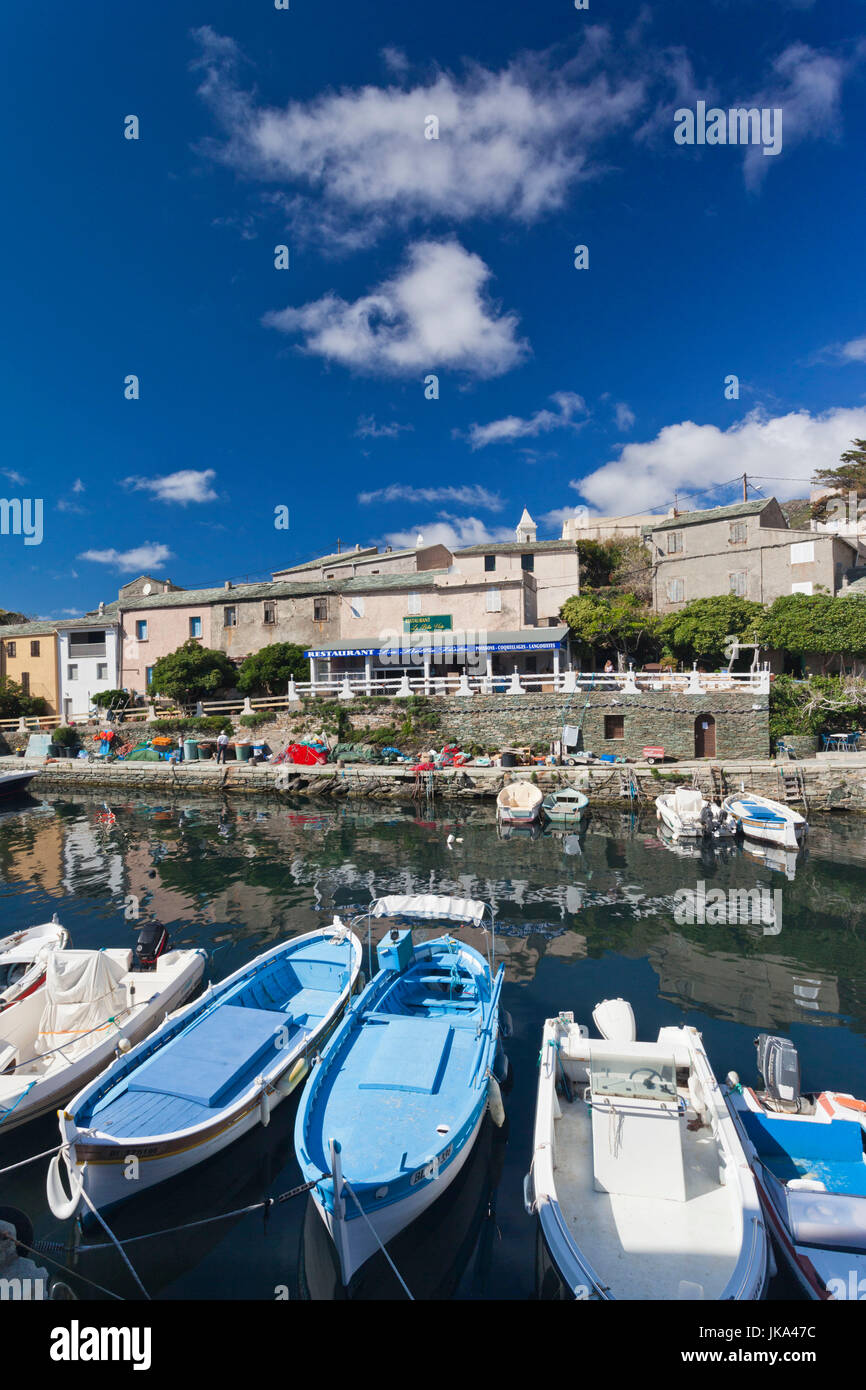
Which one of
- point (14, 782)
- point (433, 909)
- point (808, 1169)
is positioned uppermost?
point (433, 909)

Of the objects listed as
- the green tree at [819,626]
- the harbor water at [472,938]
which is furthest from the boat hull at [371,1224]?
the green tree at [819,626]

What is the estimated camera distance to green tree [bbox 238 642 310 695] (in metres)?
40.1

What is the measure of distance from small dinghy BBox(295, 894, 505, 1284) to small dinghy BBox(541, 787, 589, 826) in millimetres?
Result: 14885

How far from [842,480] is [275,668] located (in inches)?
1794

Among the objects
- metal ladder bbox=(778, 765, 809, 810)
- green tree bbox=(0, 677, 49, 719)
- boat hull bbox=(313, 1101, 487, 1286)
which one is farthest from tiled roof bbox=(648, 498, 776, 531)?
green tree bbox=(0, 677, 49, 719)

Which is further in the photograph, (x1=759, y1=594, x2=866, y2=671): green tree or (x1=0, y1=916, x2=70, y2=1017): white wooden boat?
(x1=759, y1=594, x2=866, y2=671): green tree

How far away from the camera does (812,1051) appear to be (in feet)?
31.3

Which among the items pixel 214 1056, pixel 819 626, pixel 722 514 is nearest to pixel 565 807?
pixel 819 626

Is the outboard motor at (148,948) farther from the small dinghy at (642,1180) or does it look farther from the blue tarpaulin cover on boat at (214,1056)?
the small dinghy at (642,1180)

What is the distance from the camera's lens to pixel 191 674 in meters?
40.8

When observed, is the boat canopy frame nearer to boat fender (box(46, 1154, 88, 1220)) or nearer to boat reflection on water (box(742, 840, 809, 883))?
boat fender (box(46, 1154, 88, 1220))

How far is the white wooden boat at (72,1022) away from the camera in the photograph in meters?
8.05

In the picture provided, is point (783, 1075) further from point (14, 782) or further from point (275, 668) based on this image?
point (14, 782)
